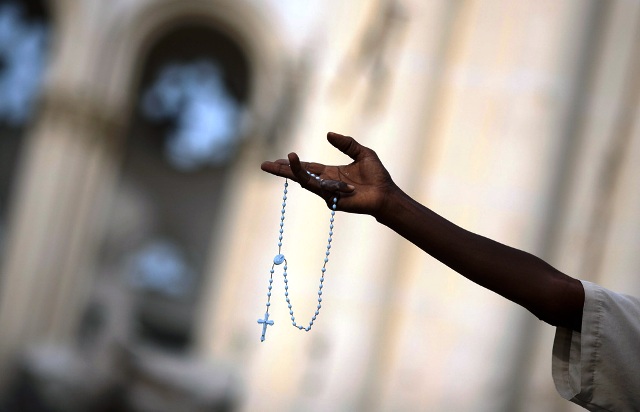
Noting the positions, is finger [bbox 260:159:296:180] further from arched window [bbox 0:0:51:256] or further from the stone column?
arched window [bbox 0:0:51:256]

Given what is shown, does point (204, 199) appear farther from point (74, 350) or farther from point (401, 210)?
point (401, 210)

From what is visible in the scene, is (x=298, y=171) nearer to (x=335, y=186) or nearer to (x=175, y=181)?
(x=335, y=186)

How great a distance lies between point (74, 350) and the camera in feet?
27.5

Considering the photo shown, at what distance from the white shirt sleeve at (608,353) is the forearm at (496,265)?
0.08ft

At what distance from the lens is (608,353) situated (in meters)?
1.17

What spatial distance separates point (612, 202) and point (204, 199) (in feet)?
29.1

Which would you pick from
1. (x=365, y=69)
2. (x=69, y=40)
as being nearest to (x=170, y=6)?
(x=69, y=40)

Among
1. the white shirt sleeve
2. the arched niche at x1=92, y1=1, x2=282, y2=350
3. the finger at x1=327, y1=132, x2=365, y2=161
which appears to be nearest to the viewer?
the white shirt sleeve

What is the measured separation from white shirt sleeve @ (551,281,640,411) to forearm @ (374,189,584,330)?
0.03 m

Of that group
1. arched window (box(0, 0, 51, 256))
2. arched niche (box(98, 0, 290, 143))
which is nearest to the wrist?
arched niche (box(98, 0, 290, 143))

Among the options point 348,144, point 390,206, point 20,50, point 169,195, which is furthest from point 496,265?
point 169,195

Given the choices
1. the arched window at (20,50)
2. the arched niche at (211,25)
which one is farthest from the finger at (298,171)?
the arched window at (20,50)

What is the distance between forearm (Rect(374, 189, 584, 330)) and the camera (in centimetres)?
120

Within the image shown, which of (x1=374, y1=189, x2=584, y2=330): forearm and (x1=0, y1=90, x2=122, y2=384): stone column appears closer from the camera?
(x1=374, y1=189, x2=584, y2=330): forearm
